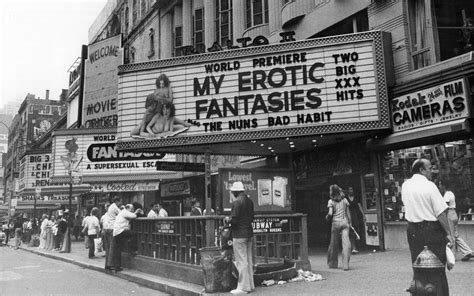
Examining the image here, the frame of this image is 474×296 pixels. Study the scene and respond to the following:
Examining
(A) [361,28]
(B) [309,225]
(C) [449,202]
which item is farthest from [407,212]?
(B) [309,225]

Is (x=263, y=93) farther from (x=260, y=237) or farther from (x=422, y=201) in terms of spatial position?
(x=422, y=201)

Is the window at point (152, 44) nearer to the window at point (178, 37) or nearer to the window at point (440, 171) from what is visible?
the window at point (178, 37)

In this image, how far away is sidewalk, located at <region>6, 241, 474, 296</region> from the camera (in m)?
7.95

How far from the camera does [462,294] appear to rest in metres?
7.12

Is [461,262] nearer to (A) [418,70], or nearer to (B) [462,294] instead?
(B) [462,294]

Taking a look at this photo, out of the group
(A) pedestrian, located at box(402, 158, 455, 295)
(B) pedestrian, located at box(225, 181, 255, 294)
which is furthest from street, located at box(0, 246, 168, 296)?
(A) pedestrian, located at box(402, 158, 455, 295)

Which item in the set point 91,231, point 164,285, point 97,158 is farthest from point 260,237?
point 97,158

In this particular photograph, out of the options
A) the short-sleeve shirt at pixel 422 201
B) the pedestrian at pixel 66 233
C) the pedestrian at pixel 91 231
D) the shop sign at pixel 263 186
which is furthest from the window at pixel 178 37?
the short-sleeve shirt at pixel 422 201

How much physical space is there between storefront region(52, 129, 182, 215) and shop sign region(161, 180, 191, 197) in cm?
182

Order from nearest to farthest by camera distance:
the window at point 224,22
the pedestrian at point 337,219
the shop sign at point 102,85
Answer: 1. the pedestrian at point 337,219
2. the window at point 224,22
3. the shop sign at point 102,85

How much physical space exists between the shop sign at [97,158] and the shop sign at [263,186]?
9.87 meters

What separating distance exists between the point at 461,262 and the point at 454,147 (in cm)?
305

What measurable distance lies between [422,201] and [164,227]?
7166 mm

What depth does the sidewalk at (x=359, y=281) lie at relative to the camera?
26.1 ft
